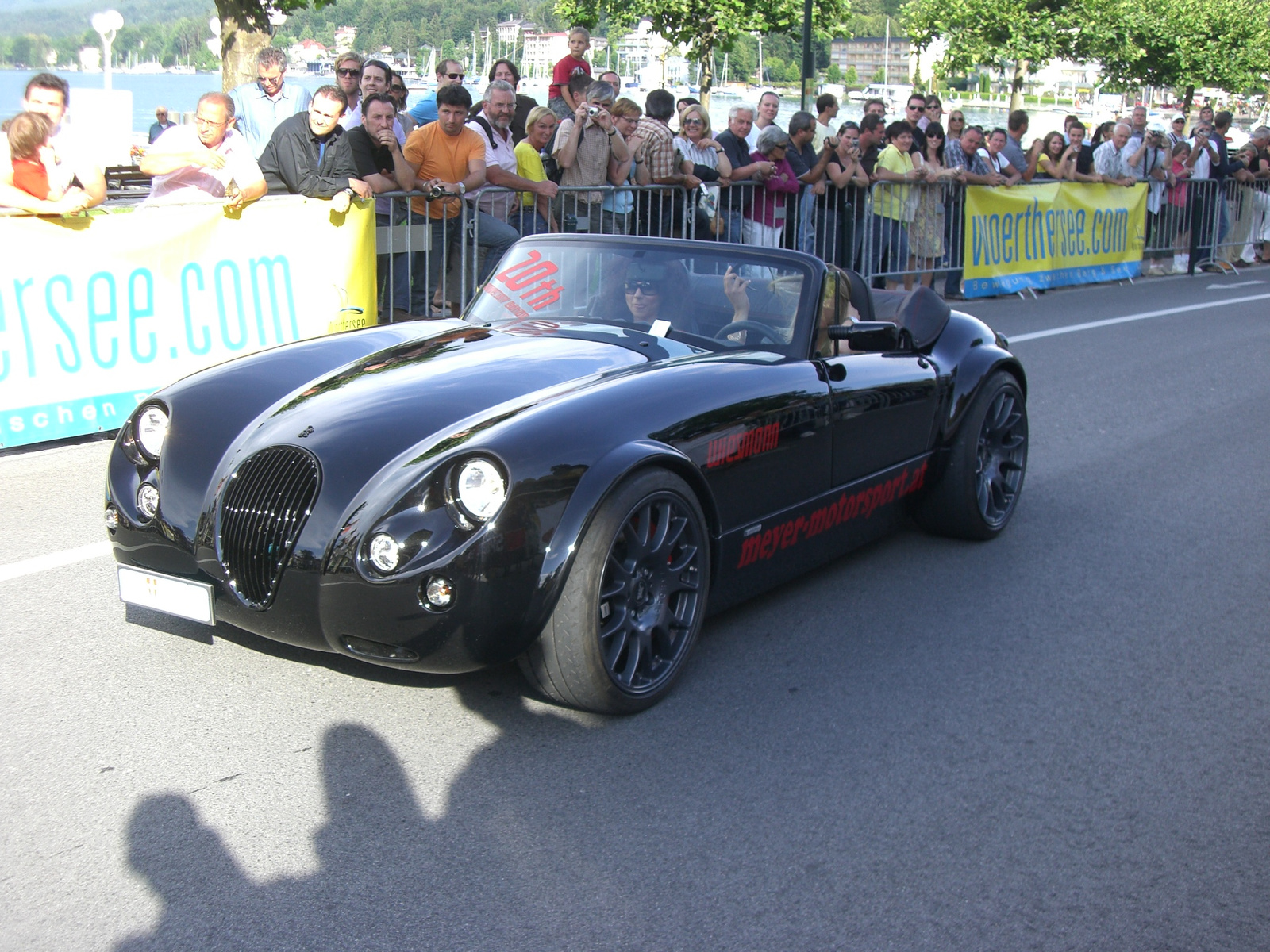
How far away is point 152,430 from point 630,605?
1606 mm

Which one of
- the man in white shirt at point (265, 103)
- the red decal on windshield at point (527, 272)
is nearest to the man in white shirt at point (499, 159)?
the man in white shirt at point (265, 103)

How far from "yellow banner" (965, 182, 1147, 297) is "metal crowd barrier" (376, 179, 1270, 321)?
34cm

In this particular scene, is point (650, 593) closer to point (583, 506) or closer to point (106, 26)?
point (583, 506)

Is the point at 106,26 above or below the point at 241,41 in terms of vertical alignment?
above

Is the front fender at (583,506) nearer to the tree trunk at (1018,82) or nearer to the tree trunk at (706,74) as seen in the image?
the tree trunk at (706,74)

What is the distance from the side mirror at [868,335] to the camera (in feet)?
15.7

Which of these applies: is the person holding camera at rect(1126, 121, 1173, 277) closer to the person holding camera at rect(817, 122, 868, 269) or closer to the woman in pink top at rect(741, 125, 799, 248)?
the person holding camera at rect(817, 122, 868, 269)

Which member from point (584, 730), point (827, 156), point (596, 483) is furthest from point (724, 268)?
point (827, 156)

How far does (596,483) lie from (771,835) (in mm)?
1054

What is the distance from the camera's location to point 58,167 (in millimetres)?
7059

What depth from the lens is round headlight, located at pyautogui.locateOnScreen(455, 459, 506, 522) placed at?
11.5ft

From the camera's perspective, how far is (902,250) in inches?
535

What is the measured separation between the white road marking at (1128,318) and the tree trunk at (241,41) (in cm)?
1147

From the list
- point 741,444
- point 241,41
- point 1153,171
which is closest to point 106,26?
point 241,41
